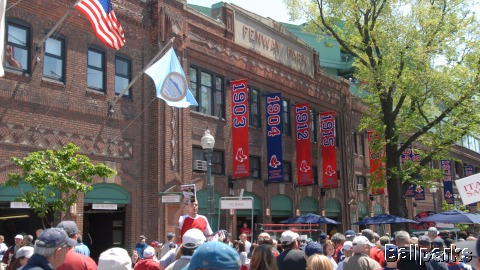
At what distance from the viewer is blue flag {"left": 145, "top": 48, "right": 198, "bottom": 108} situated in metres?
17.9

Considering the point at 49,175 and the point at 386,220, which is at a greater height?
the point at 49,175

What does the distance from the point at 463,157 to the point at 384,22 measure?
3758 centimetres

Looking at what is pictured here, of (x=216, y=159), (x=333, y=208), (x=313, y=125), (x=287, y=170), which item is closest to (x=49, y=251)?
(x=216, y=159)

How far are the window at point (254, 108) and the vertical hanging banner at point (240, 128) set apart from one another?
2.51 meters

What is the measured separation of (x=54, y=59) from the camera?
17.9 m

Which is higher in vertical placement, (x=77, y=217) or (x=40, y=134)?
(x=40, y=134)

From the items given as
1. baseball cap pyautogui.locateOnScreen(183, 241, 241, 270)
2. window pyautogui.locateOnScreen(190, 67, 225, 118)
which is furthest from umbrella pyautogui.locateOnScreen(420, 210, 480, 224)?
baseball cap pyautogui.locateOnScreen(183, 241, 241, 270)

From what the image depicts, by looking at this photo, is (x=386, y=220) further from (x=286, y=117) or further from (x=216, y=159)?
(x=286, y=117)

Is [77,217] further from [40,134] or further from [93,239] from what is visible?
[93,239]

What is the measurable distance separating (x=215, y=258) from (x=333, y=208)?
1159 inches

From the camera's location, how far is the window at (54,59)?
17.7 m

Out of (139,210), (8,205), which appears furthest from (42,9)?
(139,210)

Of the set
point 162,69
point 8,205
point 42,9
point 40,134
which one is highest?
point 42,9

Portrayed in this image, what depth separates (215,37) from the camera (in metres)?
24.4
